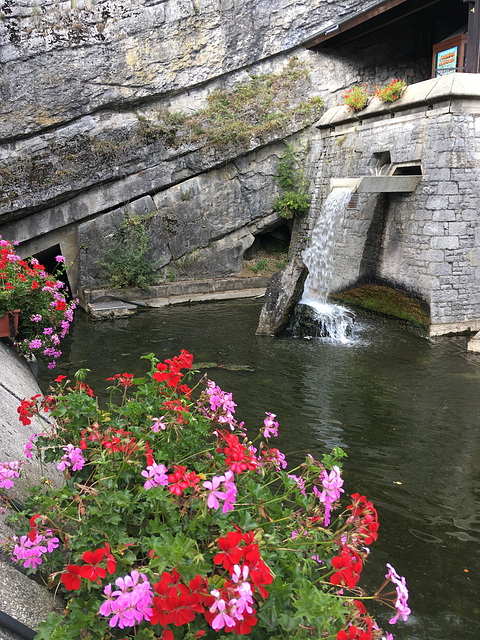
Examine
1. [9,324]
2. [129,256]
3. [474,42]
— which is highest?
[474,42]

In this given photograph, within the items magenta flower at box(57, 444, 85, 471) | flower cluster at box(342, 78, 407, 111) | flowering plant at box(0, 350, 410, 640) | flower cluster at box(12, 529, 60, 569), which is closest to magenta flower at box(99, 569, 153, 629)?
flowering plant at box(0, 350, 410, 640)

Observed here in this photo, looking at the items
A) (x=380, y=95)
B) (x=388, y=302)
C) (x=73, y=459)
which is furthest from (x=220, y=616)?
(x=380, y=95)

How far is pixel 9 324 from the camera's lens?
4652 millimetres

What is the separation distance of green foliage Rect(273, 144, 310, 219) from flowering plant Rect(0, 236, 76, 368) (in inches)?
348

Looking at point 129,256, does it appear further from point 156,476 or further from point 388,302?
point 156,476

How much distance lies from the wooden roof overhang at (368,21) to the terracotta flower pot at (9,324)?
33.5ft

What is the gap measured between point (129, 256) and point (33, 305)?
649 centimetres

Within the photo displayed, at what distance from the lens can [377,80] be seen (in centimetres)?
1393

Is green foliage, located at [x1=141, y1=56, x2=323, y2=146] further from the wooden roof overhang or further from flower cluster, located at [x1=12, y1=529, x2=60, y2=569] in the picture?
flower cluster, located at [x1=12, y1=529, x2=60, y2=569]

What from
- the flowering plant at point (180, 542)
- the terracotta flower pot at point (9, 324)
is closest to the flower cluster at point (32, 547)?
the flowering plant at point (180, 542)

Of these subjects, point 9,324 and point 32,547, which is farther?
point 9,324

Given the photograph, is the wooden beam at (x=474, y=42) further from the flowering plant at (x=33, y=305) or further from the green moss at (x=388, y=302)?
the flowering plant at (x=33, y=305)

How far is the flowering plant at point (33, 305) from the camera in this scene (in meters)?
4.60

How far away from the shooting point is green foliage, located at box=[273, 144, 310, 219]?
1296cm
